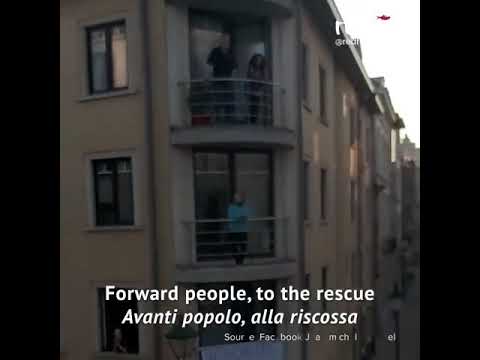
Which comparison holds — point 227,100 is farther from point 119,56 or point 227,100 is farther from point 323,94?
point 323,94

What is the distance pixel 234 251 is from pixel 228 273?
0.90ft

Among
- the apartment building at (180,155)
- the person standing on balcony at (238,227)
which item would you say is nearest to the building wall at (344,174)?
the apartment building at (180,155)

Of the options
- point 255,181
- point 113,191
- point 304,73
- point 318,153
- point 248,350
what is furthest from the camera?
point 318,153

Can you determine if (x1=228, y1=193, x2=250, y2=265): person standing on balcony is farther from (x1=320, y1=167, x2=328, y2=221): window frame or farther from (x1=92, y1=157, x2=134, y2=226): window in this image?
(x1=320, y1=167, x2=328, y2=221): window frame

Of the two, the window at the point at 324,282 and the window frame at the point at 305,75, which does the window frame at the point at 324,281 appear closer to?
the window at the point at 324,282

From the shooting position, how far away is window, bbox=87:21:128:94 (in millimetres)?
4699

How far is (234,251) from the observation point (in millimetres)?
4730

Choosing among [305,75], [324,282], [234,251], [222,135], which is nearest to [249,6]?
[305,75]

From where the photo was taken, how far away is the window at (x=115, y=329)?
179 inches

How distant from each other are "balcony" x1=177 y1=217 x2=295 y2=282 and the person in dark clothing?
46.8 inches

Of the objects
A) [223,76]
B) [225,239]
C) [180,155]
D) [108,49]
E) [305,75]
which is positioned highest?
[108,49]

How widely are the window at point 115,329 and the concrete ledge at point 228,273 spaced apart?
26.5 inches
